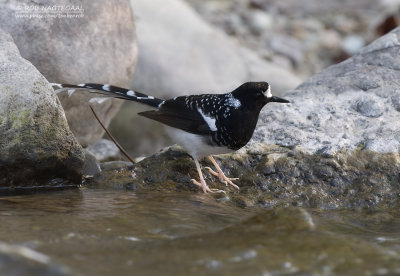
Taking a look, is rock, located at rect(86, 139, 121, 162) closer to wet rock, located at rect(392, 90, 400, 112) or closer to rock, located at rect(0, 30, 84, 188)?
rock, located at rect(0, 30, 84, 188)

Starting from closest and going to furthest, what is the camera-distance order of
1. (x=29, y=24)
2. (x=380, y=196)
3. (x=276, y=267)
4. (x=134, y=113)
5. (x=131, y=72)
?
Result: (x=276, y=267) < (x=380, y=196) < (x=29, y=24) < (x=131, y=72) < (x=134, y=113)

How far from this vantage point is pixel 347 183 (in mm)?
4555

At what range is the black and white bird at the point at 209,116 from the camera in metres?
4.72

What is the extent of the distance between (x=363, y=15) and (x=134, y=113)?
6439mm

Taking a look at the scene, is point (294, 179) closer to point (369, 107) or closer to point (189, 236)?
point (369, 107)

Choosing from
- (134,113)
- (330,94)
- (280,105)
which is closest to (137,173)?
(280,105)

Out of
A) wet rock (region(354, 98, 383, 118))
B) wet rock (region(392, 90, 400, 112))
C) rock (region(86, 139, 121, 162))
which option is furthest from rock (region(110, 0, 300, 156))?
wet rock (region(392, 90, 400, 112))

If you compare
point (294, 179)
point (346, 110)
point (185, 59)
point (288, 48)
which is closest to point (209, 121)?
point (294, 179)

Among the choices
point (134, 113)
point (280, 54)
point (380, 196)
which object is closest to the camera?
point (380, 196)

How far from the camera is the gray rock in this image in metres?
4.82

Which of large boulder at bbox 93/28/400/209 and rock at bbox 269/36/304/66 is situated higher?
rock at bbox 269/36/304/66

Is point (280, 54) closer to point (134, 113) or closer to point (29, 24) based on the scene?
point (134, 113)

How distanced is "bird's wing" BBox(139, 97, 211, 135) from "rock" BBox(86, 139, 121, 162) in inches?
62.4

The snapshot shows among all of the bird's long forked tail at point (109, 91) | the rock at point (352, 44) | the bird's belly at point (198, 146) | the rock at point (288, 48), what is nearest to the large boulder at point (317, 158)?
the bird's belly at point (198, 146)
